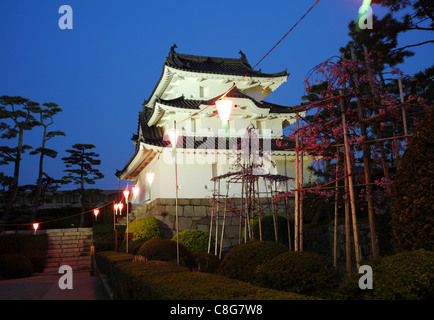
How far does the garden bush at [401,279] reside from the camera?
15.4 feet

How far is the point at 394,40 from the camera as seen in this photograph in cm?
1477

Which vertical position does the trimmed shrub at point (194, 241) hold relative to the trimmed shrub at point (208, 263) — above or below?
above

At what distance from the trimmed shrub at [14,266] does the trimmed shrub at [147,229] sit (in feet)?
17.1

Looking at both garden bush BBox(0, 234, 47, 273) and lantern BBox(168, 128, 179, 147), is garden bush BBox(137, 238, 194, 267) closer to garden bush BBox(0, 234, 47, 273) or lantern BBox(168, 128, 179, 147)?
lantern BBox(168, 128, 179, 147)

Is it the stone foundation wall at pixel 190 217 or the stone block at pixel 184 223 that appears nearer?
the stone foundation wall at pixel 190 217

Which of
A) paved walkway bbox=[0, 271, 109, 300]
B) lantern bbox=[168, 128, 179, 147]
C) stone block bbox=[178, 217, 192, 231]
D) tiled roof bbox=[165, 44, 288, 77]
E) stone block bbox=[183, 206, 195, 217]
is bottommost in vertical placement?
paved walkway bbox=[0, 271, 109, 300]

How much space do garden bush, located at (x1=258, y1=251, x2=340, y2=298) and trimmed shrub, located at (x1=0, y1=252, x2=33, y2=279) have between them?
16098 millimetres

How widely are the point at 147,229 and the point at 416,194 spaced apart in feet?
50.3

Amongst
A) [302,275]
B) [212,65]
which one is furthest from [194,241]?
[212,65]

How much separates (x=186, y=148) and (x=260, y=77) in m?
7.19

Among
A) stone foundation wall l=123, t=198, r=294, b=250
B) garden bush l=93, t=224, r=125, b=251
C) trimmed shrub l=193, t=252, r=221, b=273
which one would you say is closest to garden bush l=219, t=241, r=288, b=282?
trimmed shrub l=193, t=252, r=221, b=273

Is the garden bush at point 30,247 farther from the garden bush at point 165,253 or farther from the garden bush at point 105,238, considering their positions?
the garden bush at point 165,253

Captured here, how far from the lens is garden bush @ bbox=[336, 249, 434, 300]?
4.71 metres

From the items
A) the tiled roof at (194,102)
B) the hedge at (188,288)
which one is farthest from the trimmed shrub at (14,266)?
the hedge at (188,288)
